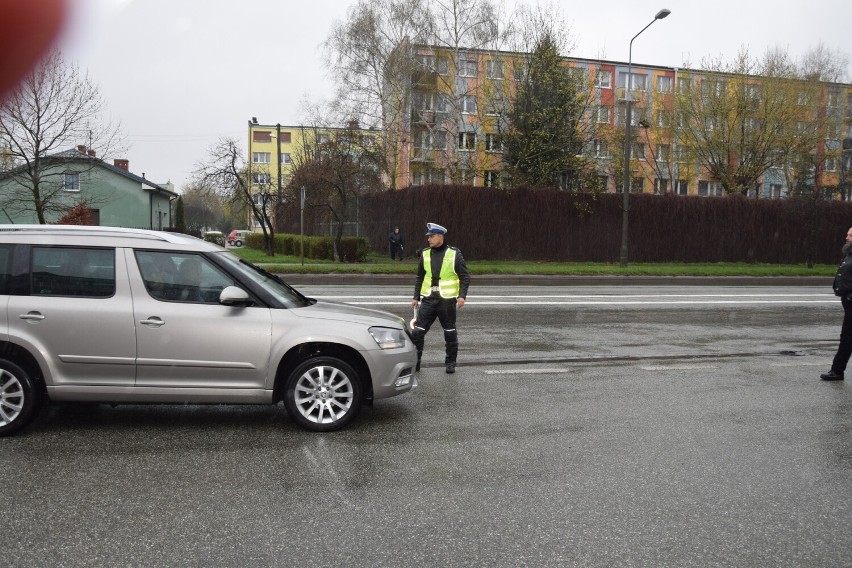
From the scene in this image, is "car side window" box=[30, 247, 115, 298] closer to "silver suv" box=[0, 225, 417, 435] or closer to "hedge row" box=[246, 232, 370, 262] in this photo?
"silver suv" box=[0, 225, 417, 435]

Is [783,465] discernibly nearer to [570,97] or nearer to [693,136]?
[570,97]

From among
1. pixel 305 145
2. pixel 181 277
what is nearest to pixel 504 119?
pixel 305 145

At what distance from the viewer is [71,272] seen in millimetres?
5602

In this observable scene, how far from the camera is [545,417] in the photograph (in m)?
6.22

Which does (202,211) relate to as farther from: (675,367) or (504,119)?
(675,367)

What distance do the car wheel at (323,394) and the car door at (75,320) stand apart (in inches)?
48.9

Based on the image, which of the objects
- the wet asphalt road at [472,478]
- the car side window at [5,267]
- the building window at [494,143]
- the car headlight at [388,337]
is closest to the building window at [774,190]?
the building window at [494,143]

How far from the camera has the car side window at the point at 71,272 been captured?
18.2ft

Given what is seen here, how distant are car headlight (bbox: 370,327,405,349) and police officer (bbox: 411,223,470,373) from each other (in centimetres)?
202

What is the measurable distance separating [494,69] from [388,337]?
31.7m

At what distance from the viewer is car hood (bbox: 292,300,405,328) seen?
5.81 metres

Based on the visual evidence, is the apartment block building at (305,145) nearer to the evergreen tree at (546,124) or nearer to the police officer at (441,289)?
the evergreen tree at (546,124)

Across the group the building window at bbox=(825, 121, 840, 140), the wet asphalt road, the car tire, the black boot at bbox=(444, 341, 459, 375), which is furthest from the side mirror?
the building window at bbox=(825, 121, 840, 140)

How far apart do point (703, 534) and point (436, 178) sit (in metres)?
33.5
